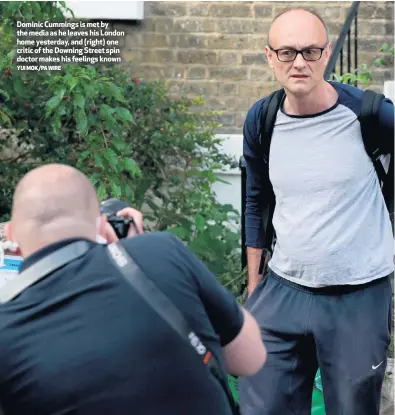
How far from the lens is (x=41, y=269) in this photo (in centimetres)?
227

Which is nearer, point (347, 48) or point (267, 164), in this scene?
point (267, 164)

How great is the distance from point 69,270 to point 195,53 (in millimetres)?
5931

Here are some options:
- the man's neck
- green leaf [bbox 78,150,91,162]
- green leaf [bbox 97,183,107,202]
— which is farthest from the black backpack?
green leaf [bbox 78,150,91,162]

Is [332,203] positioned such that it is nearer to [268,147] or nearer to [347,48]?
[268,147]

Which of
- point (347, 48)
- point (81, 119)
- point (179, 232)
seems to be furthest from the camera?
point (347, 48)

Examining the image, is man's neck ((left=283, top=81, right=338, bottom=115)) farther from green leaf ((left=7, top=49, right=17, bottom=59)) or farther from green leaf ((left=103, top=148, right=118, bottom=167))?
green leaf ((left=7, top=49, right=17, bottom=59))

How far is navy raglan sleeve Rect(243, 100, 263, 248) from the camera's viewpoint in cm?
363

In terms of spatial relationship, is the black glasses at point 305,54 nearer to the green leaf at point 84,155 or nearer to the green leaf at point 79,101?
the green leaf at point 79,101

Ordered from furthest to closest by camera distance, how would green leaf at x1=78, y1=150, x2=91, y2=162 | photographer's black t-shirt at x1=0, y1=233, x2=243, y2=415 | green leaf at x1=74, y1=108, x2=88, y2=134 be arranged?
1. green leaf at x1=78, y1=150, x2=91, y2=162
2. green leaf at x1=74, y1=108, x2=88, y2=134
3. photographer's black t-shirt at x1=0, y1=233, x2=243, y2=415

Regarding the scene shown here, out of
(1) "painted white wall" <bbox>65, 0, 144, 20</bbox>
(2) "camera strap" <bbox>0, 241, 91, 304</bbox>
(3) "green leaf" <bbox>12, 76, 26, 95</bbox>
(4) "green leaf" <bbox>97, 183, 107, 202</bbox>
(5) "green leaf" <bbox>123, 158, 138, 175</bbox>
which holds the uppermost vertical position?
(1) "painted white wall" <bbox>65, 0, 144, 20</bbox>

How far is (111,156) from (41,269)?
317 cm

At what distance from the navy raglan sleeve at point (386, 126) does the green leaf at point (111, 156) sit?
7.57 ft

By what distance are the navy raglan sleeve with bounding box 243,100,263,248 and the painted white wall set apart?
4.22m

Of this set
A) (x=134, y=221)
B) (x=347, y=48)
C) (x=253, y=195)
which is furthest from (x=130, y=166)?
(x=347, y=48)
